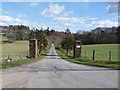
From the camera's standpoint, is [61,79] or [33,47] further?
[33,47]

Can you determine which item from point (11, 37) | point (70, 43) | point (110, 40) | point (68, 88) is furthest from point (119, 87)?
point (11, 37)

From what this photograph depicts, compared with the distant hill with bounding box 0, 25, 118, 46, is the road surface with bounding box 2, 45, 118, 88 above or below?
below

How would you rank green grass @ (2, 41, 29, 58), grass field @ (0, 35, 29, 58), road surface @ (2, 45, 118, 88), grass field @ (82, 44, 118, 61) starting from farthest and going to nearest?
green grass @ (2, 41, 29, 58), grass field @ (0, 35, 29, 58), grass field @ (82, 44, 118, 61), road surface @ (2, 45, 118, 88)

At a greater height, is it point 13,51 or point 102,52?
point 102,52

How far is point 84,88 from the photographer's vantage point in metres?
11.1

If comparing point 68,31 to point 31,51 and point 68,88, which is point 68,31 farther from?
point 68,88

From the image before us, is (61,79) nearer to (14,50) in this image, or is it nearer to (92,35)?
(14,50)

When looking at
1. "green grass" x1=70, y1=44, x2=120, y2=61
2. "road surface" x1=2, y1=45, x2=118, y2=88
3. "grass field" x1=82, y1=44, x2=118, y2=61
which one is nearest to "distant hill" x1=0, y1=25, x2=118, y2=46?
"grass field" x1=82, y1=44, x2=118, y2=61

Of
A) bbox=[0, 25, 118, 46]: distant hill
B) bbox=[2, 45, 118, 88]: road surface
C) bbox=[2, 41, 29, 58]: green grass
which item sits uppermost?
bbox=[0, 25, 118, 46]: distant hill

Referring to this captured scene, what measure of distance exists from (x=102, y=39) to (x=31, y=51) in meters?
88.2

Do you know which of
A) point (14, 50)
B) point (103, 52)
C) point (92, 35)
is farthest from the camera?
point (92, 35)

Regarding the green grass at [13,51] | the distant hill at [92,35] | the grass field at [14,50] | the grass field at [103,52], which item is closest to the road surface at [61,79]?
the grass field at [103,52]

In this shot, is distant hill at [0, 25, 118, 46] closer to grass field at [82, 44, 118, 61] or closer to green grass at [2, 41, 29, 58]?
grass field at [82, 44, 118, 61]

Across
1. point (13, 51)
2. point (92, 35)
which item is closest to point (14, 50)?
point (13, 51)
